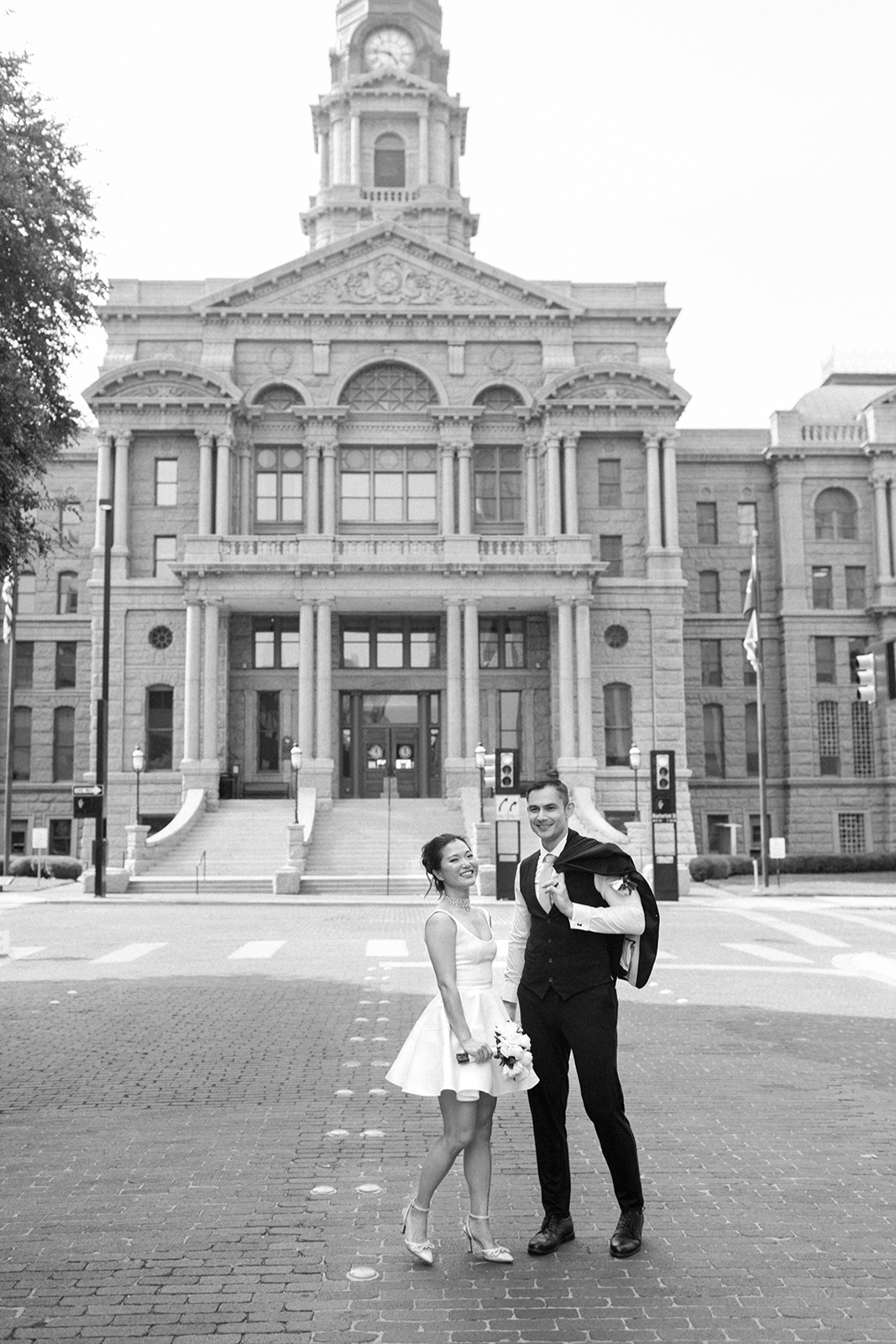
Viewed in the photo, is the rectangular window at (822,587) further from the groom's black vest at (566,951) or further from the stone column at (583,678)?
the groom's black vest at (566,951)

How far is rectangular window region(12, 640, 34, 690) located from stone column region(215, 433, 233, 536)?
12721mm

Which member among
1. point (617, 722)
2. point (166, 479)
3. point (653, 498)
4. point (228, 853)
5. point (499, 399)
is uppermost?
point (499, 399)

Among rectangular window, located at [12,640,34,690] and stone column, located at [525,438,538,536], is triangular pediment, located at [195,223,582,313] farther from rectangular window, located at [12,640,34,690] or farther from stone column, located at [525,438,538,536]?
rectangular window, located at [12,640,34,690]

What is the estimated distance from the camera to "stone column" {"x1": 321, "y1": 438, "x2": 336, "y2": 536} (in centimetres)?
4997

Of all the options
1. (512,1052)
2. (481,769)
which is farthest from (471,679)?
(512,1052)

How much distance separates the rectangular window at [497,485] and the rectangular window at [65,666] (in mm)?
18673

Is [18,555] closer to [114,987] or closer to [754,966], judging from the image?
[114,987]

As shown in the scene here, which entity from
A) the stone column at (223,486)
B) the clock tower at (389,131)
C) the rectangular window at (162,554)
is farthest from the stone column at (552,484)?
the clock tower at (389,131)

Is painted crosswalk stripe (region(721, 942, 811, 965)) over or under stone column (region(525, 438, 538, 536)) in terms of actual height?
under

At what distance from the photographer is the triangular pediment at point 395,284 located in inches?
2015

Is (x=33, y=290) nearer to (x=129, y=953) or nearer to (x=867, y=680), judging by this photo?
(x=129, y=953)

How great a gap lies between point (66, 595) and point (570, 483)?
2270 centimetres

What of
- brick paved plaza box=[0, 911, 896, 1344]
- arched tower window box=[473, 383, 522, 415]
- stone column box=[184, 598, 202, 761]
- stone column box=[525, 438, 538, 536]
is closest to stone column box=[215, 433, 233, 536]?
stone column box=[184, 598, 202, 761]

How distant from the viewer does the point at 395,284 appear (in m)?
51.5
